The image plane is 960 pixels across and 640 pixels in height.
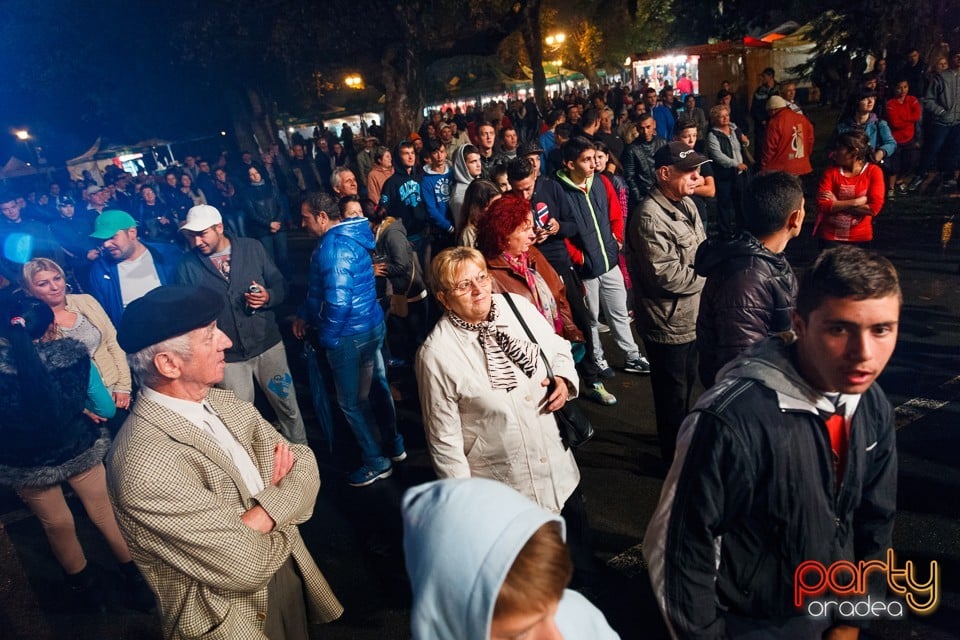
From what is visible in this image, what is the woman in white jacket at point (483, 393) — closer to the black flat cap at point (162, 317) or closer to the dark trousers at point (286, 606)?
the dark trousers at point (286, 606)

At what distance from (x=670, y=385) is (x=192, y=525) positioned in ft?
9.99

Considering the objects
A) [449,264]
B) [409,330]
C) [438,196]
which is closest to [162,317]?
[449,264]

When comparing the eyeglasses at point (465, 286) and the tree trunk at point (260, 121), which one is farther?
the tree trunk at point (260, 121)

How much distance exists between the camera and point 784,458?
1.76m

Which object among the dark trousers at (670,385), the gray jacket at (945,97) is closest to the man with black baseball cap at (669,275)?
the dark trousers at (670,385)

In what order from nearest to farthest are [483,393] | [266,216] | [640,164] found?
[483,393], [640,164], [266,216]

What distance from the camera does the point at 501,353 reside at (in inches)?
110

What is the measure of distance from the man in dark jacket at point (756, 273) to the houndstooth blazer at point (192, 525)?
207 centimetres

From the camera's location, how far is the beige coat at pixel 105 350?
4.15m

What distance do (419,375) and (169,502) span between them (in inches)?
45.2

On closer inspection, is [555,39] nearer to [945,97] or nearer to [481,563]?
[945,97]

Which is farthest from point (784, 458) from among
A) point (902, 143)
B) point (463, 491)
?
point (902, 143)

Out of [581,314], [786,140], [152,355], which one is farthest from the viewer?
[786,140]

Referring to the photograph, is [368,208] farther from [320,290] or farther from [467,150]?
[320,290]
